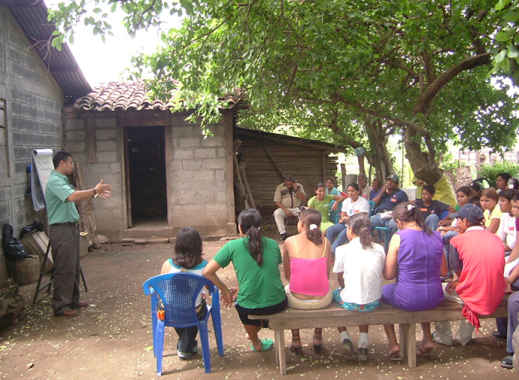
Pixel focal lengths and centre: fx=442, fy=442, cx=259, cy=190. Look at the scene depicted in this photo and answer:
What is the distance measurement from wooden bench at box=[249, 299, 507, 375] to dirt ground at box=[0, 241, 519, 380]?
0.83 feet

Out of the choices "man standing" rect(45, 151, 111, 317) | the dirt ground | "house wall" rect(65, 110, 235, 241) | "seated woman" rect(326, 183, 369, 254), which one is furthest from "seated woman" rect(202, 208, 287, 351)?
"house wall" rect(65, 110, 235, 241)

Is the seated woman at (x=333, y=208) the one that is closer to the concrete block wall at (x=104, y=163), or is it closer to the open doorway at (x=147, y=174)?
the concrete block wall at (x=104, y=163)

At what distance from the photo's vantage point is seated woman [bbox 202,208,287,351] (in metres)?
3.47

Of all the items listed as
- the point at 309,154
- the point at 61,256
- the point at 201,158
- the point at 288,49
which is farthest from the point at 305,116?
the point at 61,256

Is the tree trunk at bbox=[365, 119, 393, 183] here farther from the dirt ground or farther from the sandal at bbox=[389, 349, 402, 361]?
the sandal at bbox=[389, 349, 402, 361]

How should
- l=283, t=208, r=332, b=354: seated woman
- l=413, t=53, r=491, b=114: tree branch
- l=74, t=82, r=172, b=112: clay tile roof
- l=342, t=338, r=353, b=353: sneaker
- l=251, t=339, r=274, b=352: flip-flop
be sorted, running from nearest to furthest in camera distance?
1. l=283, t=208, r=332, b=354: seated woman
2. l=342, t=338, r=353, b=353: sneaker
3. l=251, t=339, r=274, b=352: flip-flop
4. l=413, t=53, r=491, b=114: tree branch
5. l=74, t=82, r=172, b=112: clay tile roof

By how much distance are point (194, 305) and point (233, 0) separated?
3885 millimetres

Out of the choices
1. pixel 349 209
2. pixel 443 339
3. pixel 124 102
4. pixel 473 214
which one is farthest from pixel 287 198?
pixel 473 214

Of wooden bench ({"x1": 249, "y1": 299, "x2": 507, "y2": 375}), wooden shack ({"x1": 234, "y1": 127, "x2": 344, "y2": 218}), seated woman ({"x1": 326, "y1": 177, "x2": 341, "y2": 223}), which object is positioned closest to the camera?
wooden bench ({"x1": 249, "y1": 299, "x2": 507, "y2": 375})

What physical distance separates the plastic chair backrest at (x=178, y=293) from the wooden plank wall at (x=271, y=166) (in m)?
8.54

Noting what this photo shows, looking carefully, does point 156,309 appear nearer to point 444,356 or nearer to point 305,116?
point 444,356

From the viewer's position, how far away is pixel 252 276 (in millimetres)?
3494

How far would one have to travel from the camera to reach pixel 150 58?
7.38 metres

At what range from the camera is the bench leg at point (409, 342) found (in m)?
3.45
